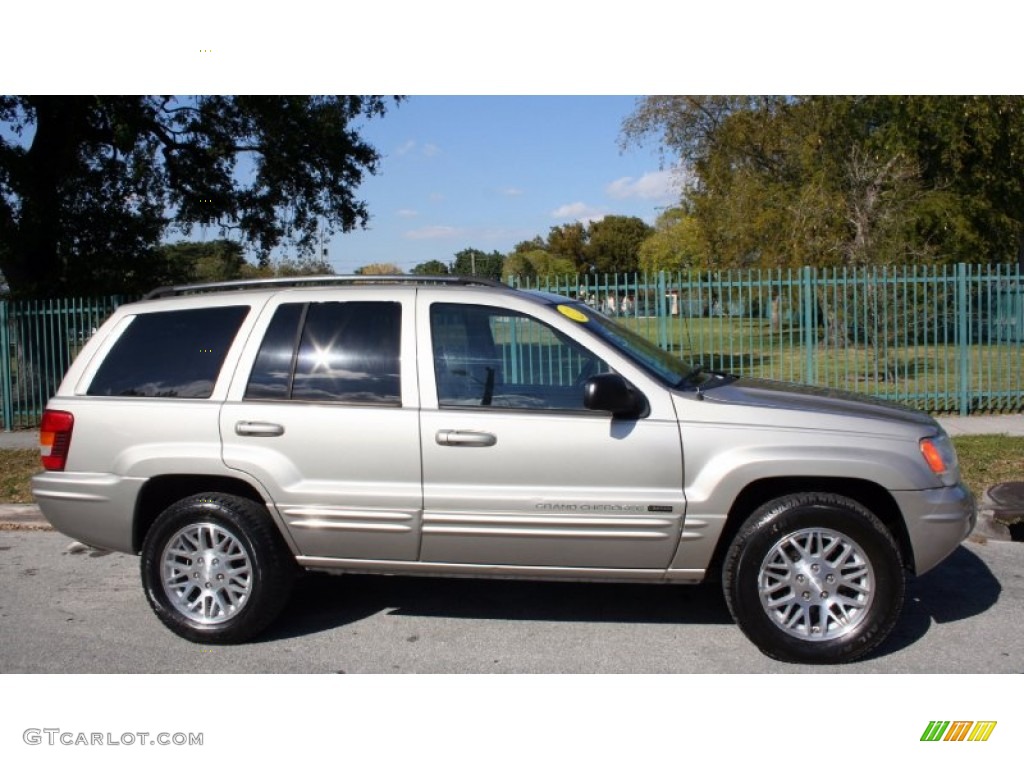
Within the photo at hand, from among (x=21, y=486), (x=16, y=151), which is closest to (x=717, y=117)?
(x=16, y=151)

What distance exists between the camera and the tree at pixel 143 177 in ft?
50.0

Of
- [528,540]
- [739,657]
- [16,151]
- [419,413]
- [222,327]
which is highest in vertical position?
[16,151]

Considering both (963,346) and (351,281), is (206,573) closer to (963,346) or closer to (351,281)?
(351,281)

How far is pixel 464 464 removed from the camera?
4539mm

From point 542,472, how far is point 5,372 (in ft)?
37.5

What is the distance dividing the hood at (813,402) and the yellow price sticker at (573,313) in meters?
0.75

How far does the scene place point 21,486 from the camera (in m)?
8.98

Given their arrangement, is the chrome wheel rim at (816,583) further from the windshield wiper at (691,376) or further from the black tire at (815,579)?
the windshield wiper at (691,376)

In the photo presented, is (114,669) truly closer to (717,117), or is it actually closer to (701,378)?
(701,378)

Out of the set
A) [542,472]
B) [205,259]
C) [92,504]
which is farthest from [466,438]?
[205,259]

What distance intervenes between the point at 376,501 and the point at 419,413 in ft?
1.62

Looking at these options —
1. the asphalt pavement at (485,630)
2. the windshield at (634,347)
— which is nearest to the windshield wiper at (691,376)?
the windshield at (634,347)

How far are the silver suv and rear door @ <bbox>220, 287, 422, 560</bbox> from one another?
1cm

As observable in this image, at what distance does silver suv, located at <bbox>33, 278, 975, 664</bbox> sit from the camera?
4.41 m
